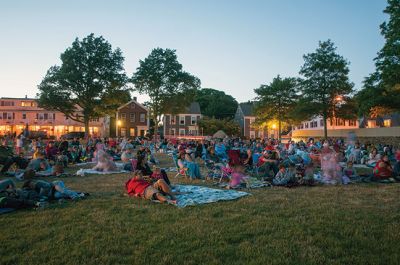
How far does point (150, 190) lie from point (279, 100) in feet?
133

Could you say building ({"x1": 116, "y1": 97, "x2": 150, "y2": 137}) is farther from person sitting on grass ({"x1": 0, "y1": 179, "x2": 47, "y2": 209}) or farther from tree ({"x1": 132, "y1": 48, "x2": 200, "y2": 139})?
person sitting on grass ({"x1": 0, "y1": 179, "x2": 47, "y2": 209})

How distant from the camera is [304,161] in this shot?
13523 millimetres

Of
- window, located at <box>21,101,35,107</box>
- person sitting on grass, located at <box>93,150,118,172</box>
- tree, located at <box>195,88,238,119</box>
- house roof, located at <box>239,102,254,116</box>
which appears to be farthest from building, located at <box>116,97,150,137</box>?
person sitting on grass, located at <box>93,150,118,172</box>

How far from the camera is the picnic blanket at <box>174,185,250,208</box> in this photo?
7111mm

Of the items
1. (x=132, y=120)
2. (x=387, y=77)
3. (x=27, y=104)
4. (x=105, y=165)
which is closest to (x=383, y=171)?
(x=105, y=165)

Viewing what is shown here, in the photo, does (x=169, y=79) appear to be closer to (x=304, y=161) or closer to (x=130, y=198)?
(x=304, y=161)

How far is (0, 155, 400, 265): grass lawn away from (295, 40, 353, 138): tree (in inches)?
1173

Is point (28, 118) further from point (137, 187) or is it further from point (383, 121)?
point (383, 121)

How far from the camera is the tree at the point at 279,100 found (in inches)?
1778

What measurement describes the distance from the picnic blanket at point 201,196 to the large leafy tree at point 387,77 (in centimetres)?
2194

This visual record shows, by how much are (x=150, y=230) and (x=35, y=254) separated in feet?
5.55

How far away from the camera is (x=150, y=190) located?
749 centimetres

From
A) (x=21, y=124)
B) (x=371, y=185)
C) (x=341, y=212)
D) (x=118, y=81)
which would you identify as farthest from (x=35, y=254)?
(x=21, y=124)

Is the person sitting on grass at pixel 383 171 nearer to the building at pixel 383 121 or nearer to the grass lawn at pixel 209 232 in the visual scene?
the grass lawn at pixel 209 232
